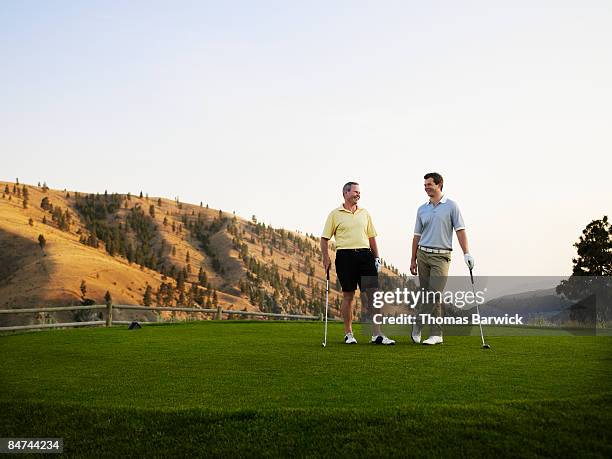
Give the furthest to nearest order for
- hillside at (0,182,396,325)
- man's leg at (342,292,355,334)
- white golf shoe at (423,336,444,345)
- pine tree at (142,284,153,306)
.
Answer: pine tree at (142,284,153,306), hillside at (0,182,396,325), man's leg at (342,292,355,334), white golf shoe at (423,336,444,345)

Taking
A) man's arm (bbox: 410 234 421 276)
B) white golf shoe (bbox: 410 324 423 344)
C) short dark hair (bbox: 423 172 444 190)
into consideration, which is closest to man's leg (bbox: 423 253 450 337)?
white golf shoe (bbox: 410 324 423 344)

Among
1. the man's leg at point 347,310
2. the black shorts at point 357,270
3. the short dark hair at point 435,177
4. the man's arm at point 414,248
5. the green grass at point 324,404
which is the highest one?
the short dark hair at point 435,177

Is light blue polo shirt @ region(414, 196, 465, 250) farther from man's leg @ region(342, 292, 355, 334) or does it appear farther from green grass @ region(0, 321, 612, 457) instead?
green grass @ region(0, 321, 612, 457)

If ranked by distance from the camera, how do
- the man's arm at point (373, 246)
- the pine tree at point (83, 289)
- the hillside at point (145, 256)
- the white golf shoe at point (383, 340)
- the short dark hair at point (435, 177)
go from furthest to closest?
1. the hillside at point (145, 256)
2. the pine tree at point (83, 289)
3. the man's arm at point (373, 246)
4. the short dark hair at point (435, 177)
5. the white golf shoe at point (383, 340)

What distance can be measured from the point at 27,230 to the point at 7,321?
22.9 m

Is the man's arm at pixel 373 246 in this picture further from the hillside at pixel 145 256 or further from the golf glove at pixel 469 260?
the hillside at pixel 145 256

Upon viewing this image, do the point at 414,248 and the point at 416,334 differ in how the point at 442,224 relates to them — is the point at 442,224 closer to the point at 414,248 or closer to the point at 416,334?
the point at 414,248

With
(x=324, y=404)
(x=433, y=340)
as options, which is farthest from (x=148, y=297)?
(x=324, y=404)

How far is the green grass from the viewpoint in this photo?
4.78 m

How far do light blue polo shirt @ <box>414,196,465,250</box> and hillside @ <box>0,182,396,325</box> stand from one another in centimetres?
4661

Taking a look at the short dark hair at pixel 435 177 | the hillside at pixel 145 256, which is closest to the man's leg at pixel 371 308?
the short dark hair at pixel 435 177

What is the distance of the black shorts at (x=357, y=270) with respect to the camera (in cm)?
988

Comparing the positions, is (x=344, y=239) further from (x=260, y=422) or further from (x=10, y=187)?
(x=10, y=187)

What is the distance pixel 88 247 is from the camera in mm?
79312
